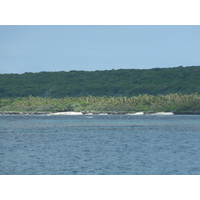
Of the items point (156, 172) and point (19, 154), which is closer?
point (156, 172)

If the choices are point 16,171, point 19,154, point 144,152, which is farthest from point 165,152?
point 16,171

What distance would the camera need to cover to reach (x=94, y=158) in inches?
2356

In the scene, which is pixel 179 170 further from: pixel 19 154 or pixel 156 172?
pixel 19 154

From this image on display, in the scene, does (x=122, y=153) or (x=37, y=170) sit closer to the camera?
(x=37, y=170)

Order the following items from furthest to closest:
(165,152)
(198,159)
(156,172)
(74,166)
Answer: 1. (165,152)
2. (198,159)
3. (74,166)
4. (156,172)

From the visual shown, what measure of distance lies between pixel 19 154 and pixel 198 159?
928 inches

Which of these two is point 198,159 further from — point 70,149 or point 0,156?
point 0,156

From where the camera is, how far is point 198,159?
58.1 metres

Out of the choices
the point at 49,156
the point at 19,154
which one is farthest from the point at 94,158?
→ the point at 19,154

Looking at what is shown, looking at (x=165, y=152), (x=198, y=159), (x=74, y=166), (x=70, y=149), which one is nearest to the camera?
(x=74, y=166)

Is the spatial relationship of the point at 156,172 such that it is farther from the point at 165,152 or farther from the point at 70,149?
the point at 70,149

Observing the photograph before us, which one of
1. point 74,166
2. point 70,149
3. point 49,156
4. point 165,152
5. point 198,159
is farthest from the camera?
point 70,149

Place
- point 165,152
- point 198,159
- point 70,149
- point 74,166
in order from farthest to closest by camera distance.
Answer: point 70,149
point 165,152
point 198,159
point 74,166

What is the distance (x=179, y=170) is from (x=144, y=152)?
17.5 metres
